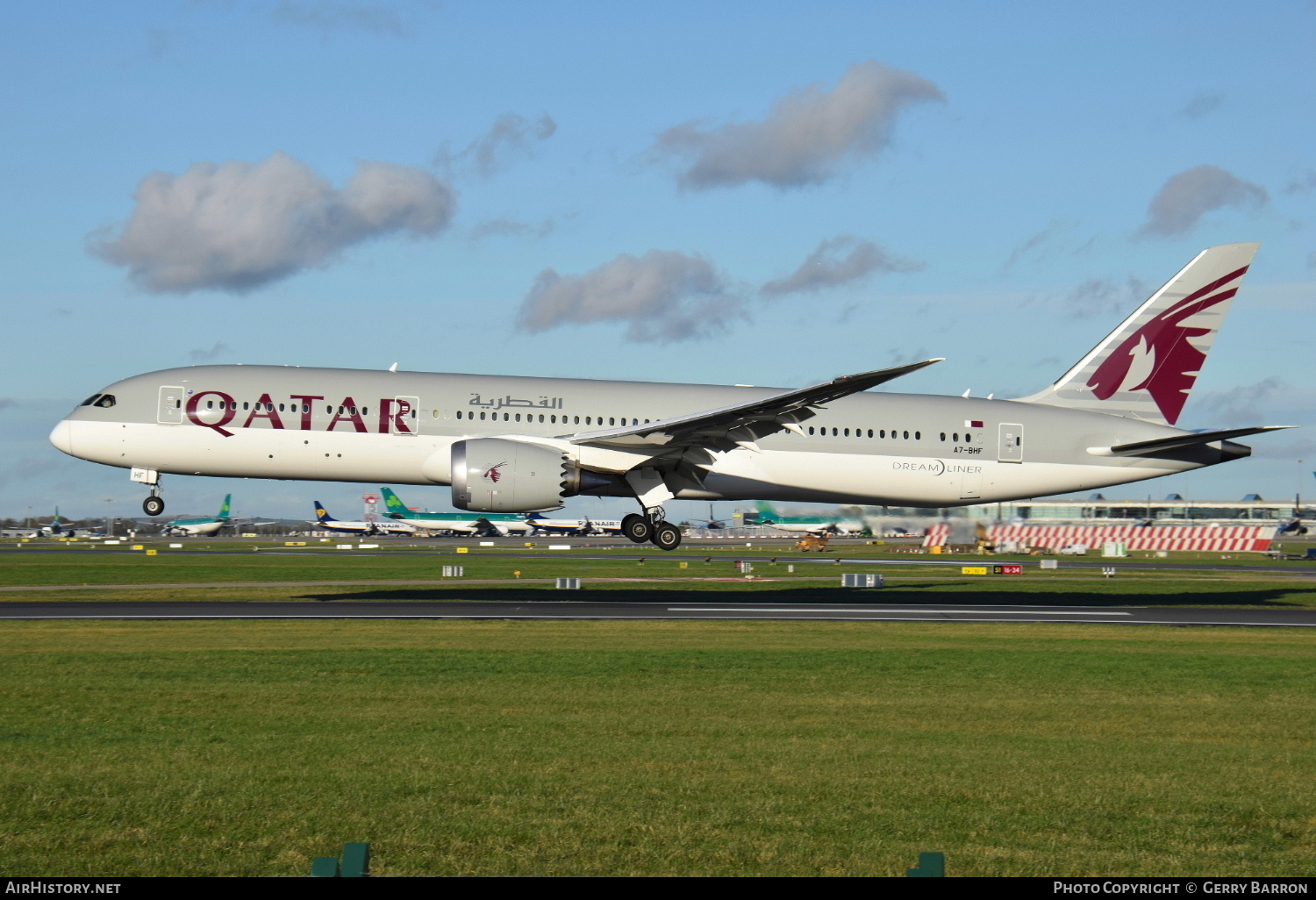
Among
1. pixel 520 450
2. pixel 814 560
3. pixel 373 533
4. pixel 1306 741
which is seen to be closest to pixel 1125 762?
pixel 1306 741

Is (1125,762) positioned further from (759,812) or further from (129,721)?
(129,721)

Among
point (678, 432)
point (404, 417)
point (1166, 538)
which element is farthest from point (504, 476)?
point (1166, 538)

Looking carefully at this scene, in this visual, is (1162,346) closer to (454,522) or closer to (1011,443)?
(1011,443)

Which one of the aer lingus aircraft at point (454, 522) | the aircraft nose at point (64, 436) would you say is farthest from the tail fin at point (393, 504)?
the aircraft nose at point (64, 436)

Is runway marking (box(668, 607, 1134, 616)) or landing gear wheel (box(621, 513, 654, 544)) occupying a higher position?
landing gear wheel (box(621, 513, 654, 544))

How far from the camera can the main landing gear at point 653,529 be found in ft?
116

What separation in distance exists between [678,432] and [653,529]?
4237 millimetres

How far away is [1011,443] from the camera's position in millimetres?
37031

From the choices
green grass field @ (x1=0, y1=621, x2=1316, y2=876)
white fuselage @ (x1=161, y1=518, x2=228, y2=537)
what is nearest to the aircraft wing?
green grass field @ (x1=0, y1=621, x2=1316, y2=876)

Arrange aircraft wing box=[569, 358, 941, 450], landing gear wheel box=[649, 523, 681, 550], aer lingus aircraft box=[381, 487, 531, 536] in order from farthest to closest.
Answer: aer lingus aircraft box=[381, 487, 531, 536] < landing gear wheel box=[649, 523, 681, 550] < aircraft wing box=[569, 358, 941, 450]

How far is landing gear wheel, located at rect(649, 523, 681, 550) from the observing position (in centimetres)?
3541

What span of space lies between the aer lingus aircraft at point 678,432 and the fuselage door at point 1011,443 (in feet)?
0.18

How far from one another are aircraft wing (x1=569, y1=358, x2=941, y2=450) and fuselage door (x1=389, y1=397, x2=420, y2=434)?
4.52 m

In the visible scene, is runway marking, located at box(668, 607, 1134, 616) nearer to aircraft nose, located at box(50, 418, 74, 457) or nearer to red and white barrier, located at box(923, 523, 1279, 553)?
aircraft nose, located at box(50, 418, 74, 457)
